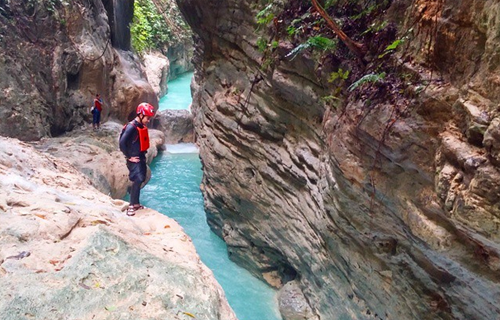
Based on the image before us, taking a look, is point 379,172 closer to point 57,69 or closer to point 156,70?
point 57,69

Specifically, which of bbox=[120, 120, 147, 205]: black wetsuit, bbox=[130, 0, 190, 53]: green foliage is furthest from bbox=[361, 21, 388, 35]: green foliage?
bbox=[130, 0, 190, 53]: green foliage

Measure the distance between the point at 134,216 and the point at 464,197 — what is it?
390 cm

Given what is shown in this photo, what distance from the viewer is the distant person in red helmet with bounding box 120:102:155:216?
5.24m

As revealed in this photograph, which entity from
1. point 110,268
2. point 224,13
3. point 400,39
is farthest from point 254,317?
point 224,13

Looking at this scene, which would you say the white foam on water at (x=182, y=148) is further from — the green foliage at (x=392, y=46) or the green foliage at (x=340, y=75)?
the green foliage at (x=392, y=46)

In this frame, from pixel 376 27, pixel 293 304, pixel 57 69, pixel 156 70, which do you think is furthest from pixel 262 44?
pixel 156 70

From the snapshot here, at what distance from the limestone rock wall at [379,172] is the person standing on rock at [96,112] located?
533 centimetres

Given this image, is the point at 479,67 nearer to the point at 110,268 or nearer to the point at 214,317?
the point at 214,317

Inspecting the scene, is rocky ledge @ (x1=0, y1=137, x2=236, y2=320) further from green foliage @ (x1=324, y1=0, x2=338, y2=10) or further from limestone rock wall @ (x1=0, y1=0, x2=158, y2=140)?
limestone rock wall @ (x1=0, y1=0, x2=158, y2=140)

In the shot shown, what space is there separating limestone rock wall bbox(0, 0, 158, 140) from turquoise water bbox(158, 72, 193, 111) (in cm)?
902

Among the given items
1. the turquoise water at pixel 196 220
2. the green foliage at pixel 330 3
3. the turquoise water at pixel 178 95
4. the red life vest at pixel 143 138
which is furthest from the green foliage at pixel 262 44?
the turquoise water at pixel 178 95

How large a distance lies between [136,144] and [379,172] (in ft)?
11.4

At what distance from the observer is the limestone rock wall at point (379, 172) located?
3023 mm

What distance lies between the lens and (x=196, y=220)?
11438 mm
